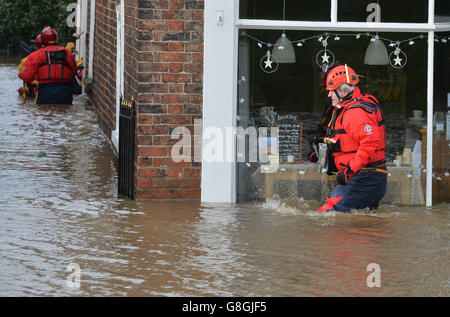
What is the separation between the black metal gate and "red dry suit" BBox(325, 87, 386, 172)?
2356 millimetres

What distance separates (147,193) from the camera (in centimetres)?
1162

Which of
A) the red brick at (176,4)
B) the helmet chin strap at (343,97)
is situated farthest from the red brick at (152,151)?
the helmet chin strap at (343,97)

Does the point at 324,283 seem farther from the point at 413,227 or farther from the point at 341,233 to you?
the point at 413,227

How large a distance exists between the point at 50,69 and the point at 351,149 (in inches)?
421

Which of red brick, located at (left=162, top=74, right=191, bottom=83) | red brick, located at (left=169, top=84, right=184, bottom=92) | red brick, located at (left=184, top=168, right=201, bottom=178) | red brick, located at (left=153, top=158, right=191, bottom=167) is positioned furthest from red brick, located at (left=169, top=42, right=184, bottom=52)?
red brick, located at (left=184, top=168, right=201, bottom=178)

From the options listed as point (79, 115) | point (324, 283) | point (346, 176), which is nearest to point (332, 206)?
point (346, 176)

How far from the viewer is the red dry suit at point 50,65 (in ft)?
65.1

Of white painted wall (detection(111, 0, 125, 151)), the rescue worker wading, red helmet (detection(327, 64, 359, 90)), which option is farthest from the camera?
white painted wall (detection(111, 0, 125, 151))

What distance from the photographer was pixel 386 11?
38.3 feet

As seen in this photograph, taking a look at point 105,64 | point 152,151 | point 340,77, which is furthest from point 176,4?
point 105,64

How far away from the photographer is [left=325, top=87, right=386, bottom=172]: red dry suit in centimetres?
1037

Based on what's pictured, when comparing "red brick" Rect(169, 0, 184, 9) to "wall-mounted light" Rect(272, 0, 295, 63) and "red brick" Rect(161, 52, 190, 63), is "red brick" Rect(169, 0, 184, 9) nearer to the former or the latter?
"red brick" Rect(161, 52, 190, 63)

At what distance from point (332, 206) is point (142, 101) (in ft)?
8.15

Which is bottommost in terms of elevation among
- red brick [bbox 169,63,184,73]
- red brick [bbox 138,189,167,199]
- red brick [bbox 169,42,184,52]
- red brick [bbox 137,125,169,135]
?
red brick [bbox 138,189,167,199]
